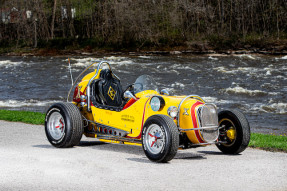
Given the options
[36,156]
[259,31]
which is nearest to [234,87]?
[36,156]

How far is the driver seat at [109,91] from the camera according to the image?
10.2m

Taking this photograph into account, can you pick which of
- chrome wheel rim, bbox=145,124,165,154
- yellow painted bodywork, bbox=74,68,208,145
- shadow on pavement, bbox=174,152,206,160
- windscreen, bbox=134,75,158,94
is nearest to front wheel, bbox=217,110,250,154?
shadow on pavement, bbox=174,152,206,160

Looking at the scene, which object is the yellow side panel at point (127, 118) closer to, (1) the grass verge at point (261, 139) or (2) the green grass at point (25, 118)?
(1) the grass verge at point (261, 139)

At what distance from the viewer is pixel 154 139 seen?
8.27 meters

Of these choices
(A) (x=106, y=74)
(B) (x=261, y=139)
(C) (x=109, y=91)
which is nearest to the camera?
(C) (x=109, y=91)

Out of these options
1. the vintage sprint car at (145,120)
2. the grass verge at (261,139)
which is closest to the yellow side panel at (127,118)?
the vintage sprint car at (145,120)

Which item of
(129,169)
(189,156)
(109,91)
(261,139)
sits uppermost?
(109,91)

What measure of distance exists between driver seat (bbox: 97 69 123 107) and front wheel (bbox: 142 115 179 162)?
1880 mm

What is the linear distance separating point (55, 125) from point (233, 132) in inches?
141

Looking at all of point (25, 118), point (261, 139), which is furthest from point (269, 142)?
point (25, 118)

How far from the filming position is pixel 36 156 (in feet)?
28.3

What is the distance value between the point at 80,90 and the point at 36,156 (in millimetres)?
2225

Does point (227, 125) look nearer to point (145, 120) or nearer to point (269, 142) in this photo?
point (145, 120)

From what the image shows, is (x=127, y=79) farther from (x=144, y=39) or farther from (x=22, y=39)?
(x=22, y=39)
